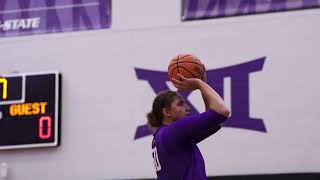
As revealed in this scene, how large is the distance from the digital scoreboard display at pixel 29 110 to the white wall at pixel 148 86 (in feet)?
0.58

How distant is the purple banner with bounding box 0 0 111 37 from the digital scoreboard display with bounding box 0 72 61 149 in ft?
2.58

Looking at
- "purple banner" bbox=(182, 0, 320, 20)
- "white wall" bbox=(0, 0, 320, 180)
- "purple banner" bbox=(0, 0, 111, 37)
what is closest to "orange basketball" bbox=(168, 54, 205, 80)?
"white wall" bbox=(0, 0, 320, 180)

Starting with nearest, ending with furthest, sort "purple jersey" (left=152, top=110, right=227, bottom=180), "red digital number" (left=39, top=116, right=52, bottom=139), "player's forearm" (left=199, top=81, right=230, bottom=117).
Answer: "player's forearm" (left=199, top=81, right=230, bottom=117), "purple jersey" (left=152, top=110, right=227, bottom=180), "red digital number" (left=39, top=116, right=52, bottom=139)

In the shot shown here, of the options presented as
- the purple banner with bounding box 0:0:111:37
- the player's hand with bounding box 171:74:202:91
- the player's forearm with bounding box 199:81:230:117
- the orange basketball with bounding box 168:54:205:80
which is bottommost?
the player's forearm with bounding box 199:81:230:117

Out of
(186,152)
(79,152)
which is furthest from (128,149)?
(186,152)

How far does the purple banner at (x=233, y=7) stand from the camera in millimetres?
8945

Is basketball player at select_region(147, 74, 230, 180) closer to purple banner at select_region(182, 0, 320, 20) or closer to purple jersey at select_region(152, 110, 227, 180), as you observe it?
purple jersey at select_region(152, 110, 227, 180)

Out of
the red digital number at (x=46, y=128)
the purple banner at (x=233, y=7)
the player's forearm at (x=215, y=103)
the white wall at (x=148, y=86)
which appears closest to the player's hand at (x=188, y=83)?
the player's forearm at (x=215, y=103)

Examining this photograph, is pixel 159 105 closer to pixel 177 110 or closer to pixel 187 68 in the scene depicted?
pixel 177 110

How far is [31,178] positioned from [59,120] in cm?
87

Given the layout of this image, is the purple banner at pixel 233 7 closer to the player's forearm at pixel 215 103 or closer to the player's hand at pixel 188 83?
the player's hand at pixel 188 83

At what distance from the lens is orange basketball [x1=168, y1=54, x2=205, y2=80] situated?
4.58 m

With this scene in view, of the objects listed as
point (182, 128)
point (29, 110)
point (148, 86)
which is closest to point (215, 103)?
point (182, 128)

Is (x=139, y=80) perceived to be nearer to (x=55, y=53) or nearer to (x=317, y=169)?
(x=55, y=53)
